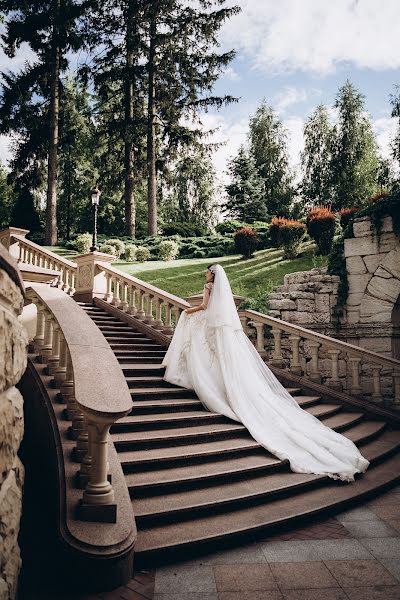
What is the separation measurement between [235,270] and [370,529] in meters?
Answer: 12.2

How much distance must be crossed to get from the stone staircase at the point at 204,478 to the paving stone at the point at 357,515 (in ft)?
0.28

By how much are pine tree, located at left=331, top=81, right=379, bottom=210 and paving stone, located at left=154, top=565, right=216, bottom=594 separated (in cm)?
2893

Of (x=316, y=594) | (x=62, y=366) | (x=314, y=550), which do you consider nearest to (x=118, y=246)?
(x=62, y=366)

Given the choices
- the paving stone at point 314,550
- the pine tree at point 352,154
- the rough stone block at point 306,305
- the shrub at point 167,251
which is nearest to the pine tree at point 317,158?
the pine tree at point 352,154

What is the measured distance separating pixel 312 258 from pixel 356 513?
11.6 metres

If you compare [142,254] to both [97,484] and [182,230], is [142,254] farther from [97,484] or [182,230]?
[97,484]

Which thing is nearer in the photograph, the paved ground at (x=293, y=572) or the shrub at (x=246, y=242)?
the paved ground at (x=293, y=572)

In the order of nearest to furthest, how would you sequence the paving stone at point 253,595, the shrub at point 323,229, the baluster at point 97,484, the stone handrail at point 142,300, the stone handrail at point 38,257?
the paving stone at point 253,595
the baluster at point 97,484
the stone handrail at point 142,300
the stone handrail at point 38,257
the shrub at point 323,229

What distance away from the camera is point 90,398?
285cm

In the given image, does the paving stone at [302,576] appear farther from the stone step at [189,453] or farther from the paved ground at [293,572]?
the stone step at [189,453]

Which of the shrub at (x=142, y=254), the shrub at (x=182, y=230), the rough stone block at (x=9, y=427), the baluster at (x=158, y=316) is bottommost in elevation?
the baluster at (x=158, y=316)

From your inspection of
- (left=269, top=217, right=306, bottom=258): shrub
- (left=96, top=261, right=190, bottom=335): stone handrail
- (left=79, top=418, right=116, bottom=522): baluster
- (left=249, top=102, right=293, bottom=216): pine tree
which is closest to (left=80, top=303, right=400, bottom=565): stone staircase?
(left=79, top=418, right=116, bottom=522): baluster

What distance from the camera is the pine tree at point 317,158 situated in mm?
32188

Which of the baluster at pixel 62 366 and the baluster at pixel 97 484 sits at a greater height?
the baluster at pixel 62 366
